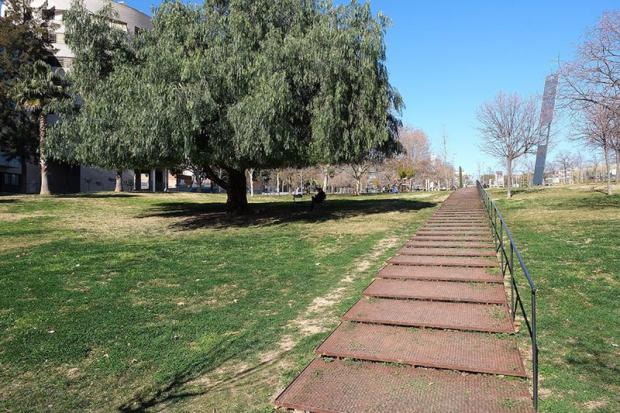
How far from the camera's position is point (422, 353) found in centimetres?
523

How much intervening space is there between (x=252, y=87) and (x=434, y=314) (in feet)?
36.7

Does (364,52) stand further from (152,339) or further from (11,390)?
(11,390)

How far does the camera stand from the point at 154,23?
1773cm

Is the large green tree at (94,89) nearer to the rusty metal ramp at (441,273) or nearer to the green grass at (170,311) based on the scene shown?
the green grass at (170,311)

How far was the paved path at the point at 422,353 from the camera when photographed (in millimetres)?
4289

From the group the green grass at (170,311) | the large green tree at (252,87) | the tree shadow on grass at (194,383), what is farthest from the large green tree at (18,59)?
the tree shadow on grass at (194,383)

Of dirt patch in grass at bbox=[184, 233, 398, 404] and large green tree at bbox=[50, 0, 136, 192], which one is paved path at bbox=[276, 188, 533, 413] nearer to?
dirt patch in grass at bbox=[184, 233, 398, 404]

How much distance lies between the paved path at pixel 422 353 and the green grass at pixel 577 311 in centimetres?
38

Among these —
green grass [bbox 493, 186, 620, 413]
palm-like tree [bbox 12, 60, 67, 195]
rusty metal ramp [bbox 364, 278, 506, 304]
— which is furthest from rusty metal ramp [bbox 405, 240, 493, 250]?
palm-like tree [bbox 12, 60, 67, 195]

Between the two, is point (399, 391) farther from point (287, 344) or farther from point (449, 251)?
point (449, 251)

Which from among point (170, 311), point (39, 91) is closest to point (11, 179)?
point (39, 91)

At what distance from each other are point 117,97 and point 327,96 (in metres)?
7.12

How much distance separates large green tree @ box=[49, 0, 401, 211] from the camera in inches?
583

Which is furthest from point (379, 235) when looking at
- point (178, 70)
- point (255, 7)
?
point (255, 7)
